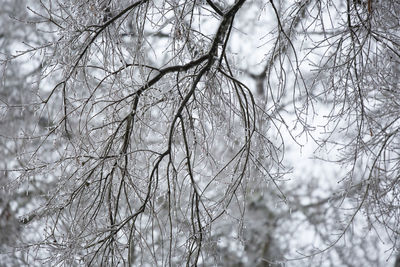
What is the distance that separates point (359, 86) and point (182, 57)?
1407 millimetres

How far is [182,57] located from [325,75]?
1.37m

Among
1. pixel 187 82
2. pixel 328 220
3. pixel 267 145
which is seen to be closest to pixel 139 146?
pixel 187 82

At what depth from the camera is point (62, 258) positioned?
117 inches

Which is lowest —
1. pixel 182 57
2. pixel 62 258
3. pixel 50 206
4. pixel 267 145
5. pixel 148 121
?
pixel 62 258

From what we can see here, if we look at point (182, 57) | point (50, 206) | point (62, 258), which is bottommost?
point (62, 258)

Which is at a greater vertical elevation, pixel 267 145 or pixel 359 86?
pixel 359 86

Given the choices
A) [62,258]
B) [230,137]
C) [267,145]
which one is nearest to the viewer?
[62,258]

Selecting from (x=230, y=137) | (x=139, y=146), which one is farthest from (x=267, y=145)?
(x=139, y=146)

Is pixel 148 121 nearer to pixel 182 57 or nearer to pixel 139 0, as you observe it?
pixel 182 57

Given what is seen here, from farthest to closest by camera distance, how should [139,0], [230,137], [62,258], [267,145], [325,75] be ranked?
[325,75], [230,137], [267,145], [139,0], [62,258]

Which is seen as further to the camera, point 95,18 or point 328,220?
point 328,220

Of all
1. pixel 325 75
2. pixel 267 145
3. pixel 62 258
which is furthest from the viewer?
pixel 325 75

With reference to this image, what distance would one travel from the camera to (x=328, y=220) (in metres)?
9.06

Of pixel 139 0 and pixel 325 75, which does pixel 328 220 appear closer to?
pixel 325 75
